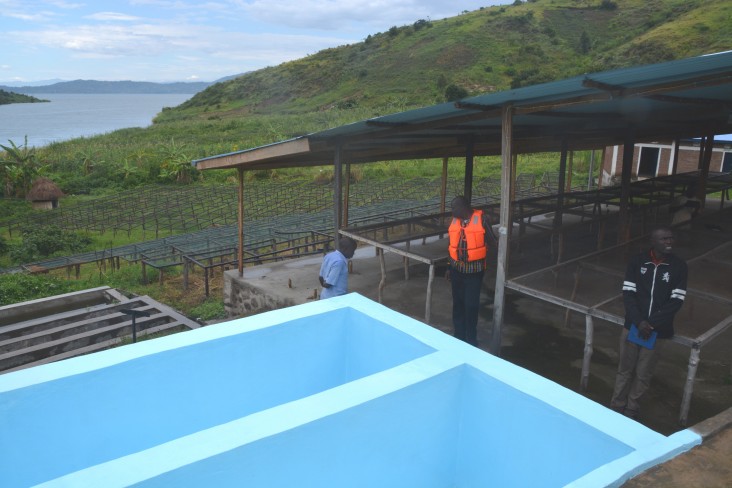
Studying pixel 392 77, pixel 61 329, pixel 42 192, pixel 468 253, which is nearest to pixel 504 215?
pixel 468 253

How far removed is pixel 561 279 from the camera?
6.27m

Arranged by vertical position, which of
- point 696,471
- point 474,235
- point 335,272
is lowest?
point 696,471

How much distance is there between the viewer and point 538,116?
675 cm

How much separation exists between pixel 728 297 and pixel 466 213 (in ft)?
9.03

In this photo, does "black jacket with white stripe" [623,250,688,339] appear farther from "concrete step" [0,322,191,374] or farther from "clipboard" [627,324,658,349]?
"concrete step" [0,322,191,374]

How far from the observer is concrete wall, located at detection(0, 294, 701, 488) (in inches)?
95.4

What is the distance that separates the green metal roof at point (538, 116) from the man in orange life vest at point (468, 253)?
3.62ft

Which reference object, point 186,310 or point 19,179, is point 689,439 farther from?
point 19,179

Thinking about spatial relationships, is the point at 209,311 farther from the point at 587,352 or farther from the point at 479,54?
the point at 479,54

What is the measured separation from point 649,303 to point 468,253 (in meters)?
1.75

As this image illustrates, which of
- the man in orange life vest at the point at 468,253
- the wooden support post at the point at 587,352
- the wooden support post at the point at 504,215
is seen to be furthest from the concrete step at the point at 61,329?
the wooden support post at the point at 587,352

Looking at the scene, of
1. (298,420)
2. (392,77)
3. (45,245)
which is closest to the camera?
(298,420)

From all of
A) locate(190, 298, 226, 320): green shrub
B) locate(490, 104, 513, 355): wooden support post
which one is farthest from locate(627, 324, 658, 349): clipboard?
locate(190, 298, 226, 320): green shrub

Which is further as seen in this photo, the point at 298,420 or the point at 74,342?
the point at 74,342
